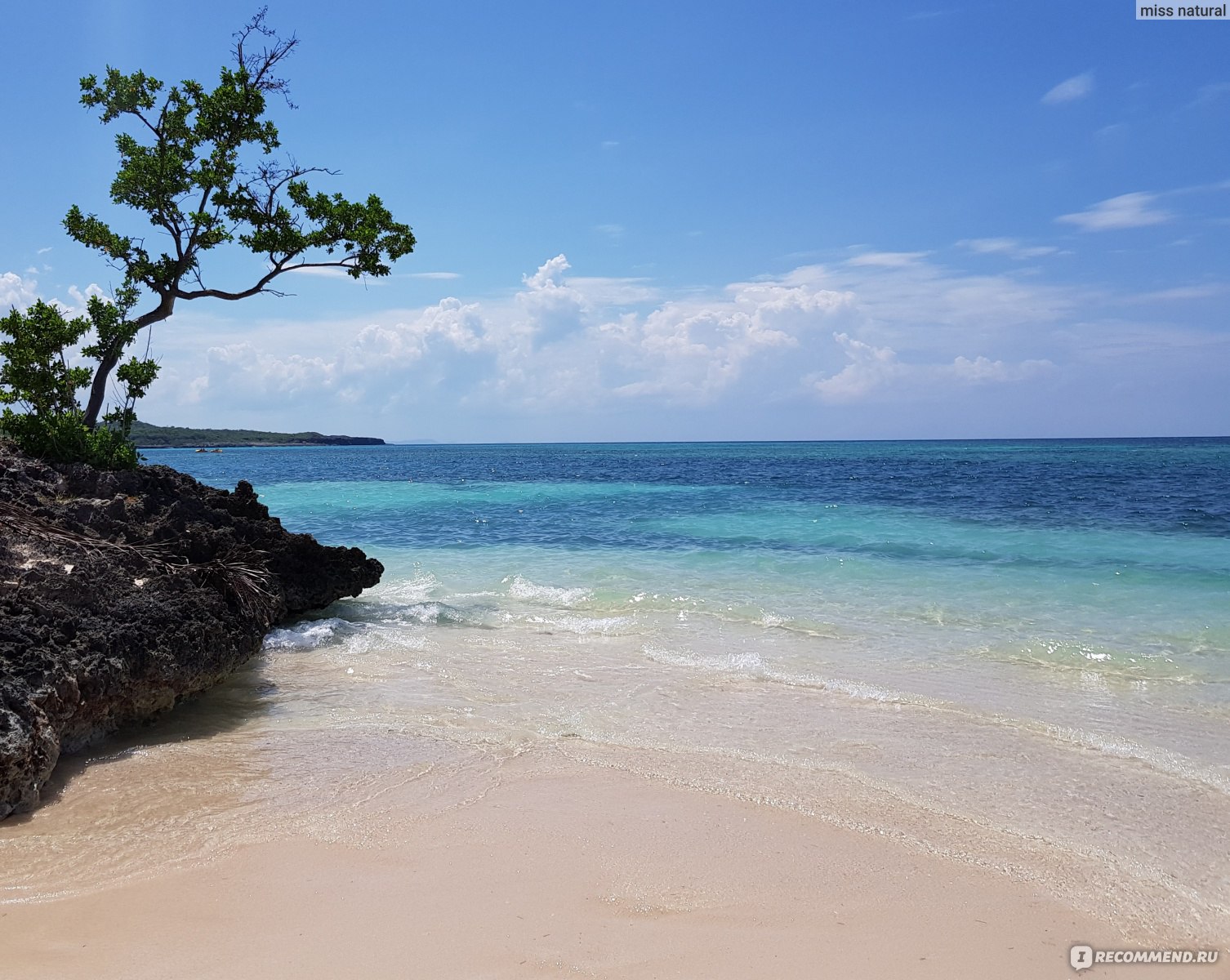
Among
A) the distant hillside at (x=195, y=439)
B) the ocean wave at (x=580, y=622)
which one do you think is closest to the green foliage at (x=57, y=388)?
the ocean wave at (x=580, y=622)

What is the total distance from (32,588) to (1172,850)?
25.6 ft

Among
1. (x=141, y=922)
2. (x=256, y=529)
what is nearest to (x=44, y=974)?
(x=141, y=922)

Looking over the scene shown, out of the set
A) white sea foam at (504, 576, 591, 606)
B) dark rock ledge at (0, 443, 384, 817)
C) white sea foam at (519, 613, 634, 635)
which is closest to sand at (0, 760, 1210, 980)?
dark rock ledge at (0, 443, 384, 817)

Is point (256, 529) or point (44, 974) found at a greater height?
point (256, 529)

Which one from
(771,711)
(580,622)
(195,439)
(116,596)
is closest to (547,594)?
(580,622)

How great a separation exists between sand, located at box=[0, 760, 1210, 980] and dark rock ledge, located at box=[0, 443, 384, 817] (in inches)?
68.9

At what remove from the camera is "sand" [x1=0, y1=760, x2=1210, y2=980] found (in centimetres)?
351

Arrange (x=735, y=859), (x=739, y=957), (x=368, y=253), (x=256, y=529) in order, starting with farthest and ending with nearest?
(x=368, y=253) < (x=256, y=529) < (x=735, y=859) < (x=739, y=957)

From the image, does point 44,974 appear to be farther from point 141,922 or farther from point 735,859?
point 735,859

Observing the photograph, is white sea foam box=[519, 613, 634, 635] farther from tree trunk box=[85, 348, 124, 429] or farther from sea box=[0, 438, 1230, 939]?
tree trunk box=[85, 348, 124, 429]

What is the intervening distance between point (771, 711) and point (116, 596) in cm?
555

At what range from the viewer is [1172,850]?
4.72 meters

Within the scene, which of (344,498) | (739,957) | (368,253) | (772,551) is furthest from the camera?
(344,498)

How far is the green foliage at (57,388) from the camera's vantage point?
32.0 ft
